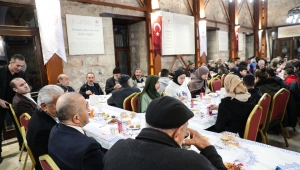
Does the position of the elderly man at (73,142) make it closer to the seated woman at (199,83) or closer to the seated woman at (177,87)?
the seated woman at (177,87)

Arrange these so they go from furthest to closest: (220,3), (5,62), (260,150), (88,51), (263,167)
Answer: (220,3), (88,51), (5,62), (260,150), (263,167)

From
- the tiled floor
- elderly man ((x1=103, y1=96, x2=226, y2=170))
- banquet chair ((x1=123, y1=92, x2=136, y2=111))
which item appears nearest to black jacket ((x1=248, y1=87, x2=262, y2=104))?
the tiled floor

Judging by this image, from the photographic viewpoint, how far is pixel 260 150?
5.13 ft

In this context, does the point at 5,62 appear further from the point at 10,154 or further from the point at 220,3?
the point at 220,3

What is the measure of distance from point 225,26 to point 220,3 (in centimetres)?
125

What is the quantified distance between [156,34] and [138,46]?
818 millimetres

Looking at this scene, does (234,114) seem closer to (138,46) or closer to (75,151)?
(75,151)

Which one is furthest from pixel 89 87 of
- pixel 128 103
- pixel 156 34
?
pixel 156 34

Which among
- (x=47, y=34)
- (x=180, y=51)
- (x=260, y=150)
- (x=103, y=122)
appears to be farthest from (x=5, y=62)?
(x=180, y=51)

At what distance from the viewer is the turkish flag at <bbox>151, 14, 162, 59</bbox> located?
22.0ft

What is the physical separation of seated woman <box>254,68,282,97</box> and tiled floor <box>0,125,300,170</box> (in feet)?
2.77

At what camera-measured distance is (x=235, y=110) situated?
2.29 metres

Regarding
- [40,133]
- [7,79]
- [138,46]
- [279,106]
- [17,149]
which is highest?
[138,46]

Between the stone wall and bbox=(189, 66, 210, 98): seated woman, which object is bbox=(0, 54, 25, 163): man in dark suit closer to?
bbox=(189, 66, 210, 98): seated woman
